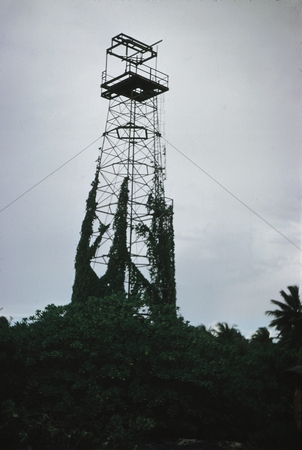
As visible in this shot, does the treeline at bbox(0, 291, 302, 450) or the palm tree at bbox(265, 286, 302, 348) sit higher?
the palm tree at bbox(265, 286, 302, 348)

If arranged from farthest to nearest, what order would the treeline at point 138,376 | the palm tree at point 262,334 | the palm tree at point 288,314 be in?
the palm tree at point 262,334 → the palm tree at point 288,314 → the treeline at point 138,376

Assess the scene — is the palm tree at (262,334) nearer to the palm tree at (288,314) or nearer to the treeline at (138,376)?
the palm tree at (288,314)

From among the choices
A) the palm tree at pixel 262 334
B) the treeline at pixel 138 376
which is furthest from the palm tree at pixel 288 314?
the treeline at pixel 138 376

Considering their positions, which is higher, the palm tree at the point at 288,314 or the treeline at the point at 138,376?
the palm tree at the point at 288,314

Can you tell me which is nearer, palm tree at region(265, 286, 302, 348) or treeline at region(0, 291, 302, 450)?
treeline at region(0, 291, 302, 450)

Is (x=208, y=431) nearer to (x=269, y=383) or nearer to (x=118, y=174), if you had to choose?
(x=269, y=383)

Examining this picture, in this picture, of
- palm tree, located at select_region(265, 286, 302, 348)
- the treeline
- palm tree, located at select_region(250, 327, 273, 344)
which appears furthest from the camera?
palm tree, located at select_region(250, 327, 273, 344)

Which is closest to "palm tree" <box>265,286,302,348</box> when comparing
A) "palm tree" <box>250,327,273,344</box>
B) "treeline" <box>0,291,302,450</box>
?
"palm tree" <box>250,327,273,344</box>

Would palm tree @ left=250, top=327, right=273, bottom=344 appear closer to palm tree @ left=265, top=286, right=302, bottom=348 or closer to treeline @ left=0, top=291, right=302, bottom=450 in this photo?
palm tree @ left=265, top=286, right=302, bottom=348

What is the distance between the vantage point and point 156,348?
16.3 m

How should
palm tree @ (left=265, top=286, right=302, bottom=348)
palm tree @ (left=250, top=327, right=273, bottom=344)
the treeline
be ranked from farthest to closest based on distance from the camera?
1. palm tree @ (left=250, top=327, right=273, bottom=344)
2. palm tree @ (left=265, top=286, right=302, bottom=348)
3. the treeline

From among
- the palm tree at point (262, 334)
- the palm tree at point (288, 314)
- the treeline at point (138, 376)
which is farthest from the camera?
the palm tree at point (262, 334)

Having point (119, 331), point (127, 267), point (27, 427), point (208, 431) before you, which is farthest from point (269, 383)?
point (127, 267)

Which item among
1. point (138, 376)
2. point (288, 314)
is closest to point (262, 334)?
point (288, 314)
